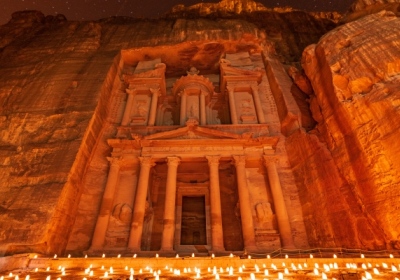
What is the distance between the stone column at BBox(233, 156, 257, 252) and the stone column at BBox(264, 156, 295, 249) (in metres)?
1.22

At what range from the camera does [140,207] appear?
1193 centimetres

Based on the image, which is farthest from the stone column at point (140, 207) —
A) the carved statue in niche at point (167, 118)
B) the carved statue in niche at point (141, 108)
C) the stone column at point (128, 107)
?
the carved statue in niche at point (167, 118)

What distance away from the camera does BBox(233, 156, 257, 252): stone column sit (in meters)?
10.8

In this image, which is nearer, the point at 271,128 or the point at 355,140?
the point at 355,140

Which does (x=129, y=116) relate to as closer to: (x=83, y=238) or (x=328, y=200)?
(x=83, y=238)

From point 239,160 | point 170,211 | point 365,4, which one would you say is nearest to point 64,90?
point 170,211

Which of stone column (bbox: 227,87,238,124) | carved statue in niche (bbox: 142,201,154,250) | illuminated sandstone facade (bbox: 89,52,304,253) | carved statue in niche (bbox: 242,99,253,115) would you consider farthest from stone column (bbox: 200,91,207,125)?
carved statue in niche (bbox: 142,201,154,250)

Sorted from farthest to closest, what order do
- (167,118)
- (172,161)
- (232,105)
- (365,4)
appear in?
(167,118), (232,105), (365,4), (172,161)

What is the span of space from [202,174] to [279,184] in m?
5.08

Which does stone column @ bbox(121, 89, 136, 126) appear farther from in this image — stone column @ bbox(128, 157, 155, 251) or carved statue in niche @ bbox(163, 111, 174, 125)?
stone column @ bbox(128, 157, 155, 251)

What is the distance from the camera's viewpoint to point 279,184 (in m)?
12.4

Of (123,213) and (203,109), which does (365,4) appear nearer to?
(203,109)

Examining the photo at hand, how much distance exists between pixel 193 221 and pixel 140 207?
168 inches

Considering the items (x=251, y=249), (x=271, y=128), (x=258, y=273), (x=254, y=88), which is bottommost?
(x=258, y=273)
